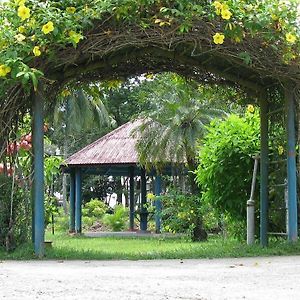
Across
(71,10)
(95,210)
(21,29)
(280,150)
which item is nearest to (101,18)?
(71,10)

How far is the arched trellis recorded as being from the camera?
7.35 meters

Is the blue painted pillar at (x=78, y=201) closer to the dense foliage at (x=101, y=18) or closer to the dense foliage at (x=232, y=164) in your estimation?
the dense foliage at (x=232, y=164)

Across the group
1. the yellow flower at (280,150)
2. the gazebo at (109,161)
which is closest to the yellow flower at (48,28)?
the yellow flower at (280,150)

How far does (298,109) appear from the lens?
839cm

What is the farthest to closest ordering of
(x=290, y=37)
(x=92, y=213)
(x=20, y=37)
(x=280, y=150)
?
(x=92, y=213), (x=280, y=150), (x=290, y=37), (x=20, y=37)

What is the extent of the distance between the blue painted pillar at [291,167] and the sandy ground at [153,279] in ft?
3.24

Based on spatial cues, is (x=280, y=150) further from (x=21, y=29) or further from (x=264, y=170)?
(x=21, y=29)

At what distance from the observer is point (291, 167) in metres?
8.13

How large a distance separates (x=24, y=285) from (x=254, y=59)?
4125 mm

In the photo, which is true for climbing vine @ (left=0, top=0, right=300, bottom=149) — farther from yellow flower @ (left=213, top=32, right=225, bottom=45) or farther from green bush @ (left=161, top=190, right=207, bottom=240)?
green bush @ (left=161, top=190, right=207, bottom=240)

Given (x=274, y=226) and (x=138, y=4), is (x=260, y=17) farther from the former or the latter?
(x=274, y=226)

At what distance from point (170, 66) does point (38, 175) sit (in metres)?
2.49

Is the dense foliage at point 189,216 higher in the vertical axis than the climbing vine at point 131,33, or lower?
lower

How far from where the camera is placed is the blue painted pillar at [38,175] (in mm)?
7383
